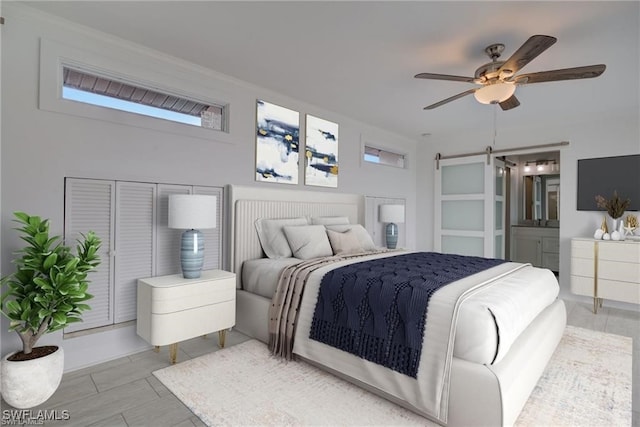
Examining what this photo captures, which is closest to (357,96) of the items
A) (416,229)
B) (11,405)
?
(416,229)

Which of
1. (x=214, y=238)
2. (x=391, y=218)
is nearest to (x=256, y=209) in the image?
(x=214, y=238)

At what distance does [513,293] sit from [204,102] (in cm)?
310

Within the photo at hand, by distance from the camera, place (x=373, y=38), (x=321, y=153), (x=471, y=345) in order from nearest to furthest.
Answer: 1. (x=471, y=345)
2. (x=373, y=38)
3. (x=321, y=153)

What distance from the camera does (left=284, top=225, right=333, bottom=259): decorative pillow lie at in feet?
11.0

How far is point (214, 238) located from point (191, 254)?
65 cm

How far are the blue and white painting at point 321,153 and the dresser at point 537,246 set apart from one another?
4.32 m

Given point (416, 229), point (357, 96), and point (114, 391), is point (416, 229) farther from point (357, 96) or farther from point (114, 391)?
point (114, 391)

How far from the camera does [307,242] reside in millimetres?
3395

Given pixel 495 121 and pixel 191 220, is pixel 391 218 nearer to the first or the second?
pixel 495 121

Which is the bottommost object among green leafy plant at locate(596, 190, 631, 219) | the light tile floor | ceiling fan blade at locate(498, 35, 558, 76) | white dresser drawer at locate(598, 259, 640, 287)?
the light tile floor

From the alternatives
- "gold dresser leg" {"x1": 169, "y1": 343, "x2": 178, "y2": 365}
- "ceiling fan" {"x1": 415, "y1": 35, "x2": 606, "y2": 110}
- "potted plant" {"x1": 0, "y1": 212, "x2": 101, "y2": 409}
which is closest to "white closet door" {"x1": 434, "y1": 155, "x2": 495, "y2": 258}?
"ceiling fan" {"x1": 415, "y1": 35, "x2": 606, "y2": 110}

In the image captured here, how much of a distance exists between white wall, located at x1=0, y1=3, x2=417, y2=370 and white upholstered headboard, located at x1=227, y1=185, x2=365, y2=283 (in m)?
0.19

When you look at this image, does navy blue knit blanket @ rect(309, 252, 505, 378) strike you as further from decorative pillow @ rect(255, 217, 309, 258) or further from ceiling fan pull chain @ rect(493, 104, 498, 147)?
ceiling fan pull chain @ rect(493, 104, 498, 147)

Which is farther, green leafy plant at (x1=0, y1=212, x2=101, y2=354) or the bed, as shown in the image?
green leafy plant at (x1=0, y1=212, x2=101, y2=354)
